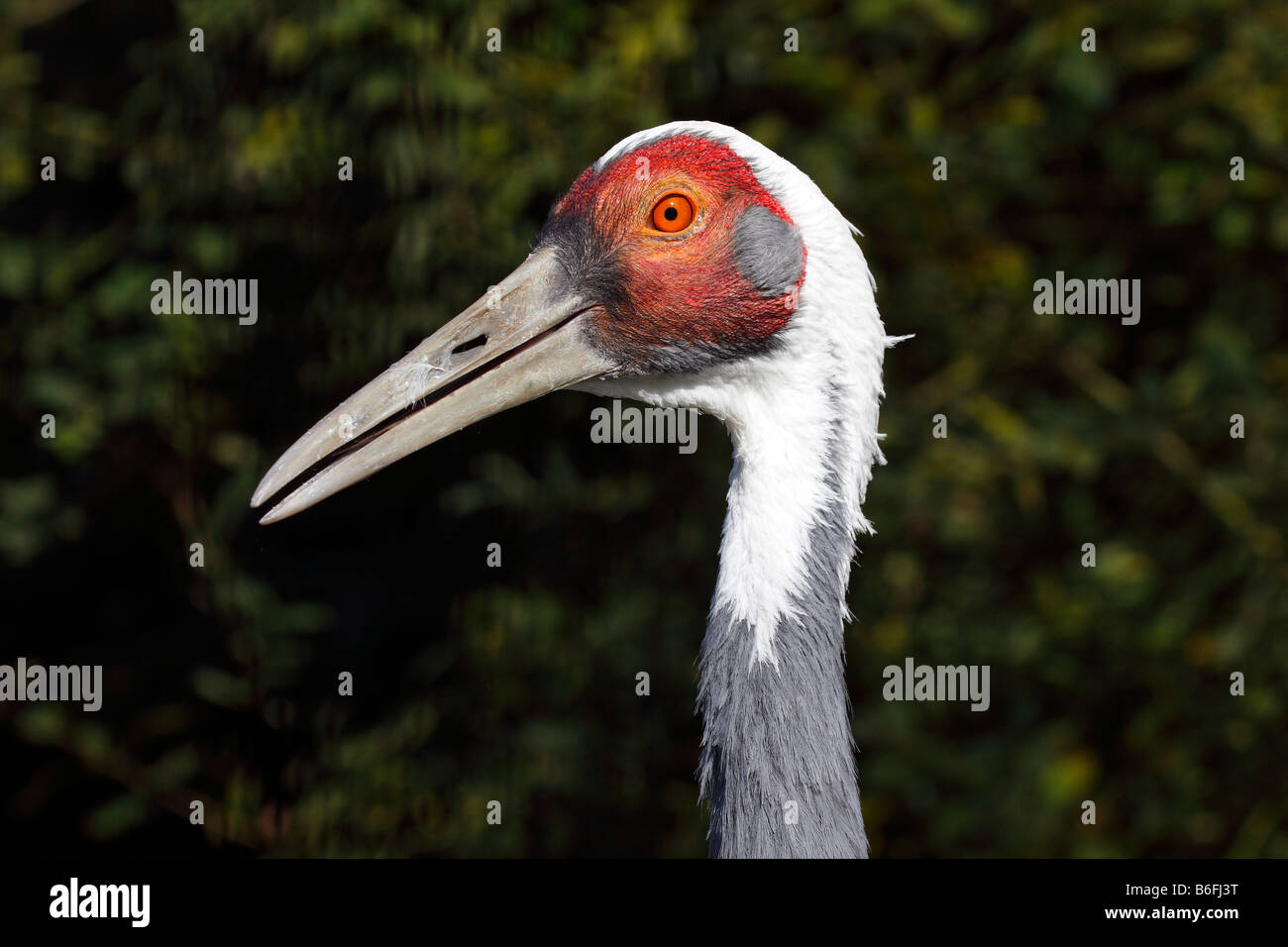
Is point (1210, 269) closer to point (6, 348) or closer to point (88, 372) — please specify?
point (88, 372)

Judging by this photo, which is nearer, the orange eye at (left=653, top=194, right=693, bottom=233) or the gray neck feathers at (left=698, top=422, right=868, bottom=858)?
the gray neck feathers at (left=698, top=422, right=868, bottom=858)

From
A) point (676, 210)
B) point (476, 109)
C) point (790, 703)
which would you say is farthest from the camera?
point (476, 109)

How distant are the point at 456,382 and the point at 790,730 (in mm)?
837

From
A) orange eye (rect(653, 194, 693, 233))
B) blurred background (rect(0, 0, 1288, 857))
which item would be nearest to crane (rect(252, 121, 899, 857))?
orange eye (rect(653, 194, 693, 233))

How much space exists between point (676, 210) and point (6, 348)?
2.53 m

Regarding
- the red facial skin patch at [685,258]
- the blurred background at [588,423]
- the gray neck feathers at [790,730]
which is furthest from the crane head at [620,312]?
the blurred background at [588,423]

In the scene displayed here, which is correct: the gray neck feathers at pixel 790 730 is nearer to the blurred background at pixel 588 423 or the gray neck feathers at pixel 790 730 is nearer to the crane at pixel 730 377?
the crane at pixel 730 377

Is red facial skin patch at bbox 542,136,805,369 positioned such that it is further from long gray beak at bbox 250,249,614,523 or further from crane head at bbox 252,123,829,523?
long gray beak at bbox 250,249,614,523

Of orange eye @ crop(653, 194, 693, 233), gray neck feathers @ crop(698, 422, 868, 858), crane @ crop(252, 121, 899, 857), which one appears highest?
orange eye @ crop(653, 194, 693, 233)

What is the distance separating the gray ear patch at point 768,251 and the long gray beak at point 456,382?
0.99ft

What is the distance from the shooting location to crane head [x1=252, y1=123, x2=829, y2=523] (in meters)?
2.33

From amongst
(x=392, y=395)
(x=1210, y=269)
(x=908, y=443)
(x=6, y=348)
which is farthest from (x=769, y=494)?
(x=6, y=348)

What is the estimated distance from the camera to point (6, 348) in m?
3.97

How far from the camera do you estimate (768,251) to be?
2342 mm
